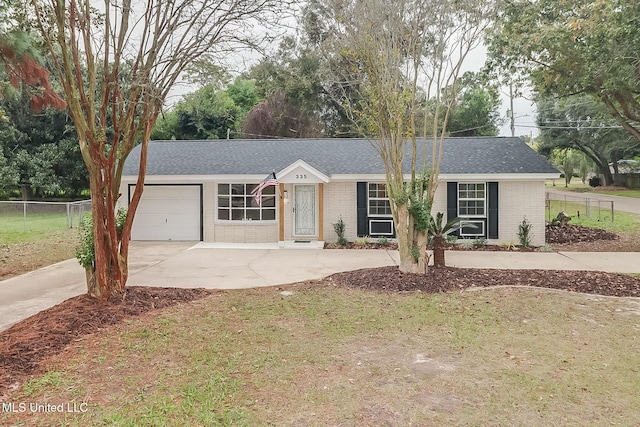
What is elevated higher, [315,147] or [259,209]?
[315,147]

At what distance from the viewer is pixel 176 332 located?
6.04 metres

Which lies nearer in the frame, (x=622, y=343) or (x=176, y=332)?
(x=622, y=343)

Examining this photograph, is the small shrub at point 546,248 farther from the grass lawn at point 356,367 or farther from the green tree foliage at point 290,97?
the green tree foliage at point 290,97

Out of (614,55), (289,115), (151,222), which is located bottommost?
(151,222)

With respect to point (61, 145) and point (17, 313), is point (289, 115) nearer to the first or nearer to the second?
point (61, 145)

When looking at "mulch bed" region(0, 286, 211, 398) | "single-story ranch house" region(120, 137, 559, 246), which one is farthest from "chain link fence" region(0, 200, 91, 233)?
"mulch bed" region(0, 286, 211, 398)

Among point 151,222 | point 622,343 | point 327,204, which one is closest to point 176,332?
point 622,343

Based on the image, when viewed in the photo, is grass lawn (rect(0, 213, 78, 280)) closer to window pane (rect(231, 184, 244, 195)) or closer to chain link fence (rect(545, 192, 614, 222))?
window pane (rect(231, 184, 244, 195))

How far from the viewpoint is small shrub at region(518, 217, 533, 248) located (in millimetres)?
13938

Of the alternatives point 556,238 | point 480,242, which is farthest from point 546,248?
point 556,238

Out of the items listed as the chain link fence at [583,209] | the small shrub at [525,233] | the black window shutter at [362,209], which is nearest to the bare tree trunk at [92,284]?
the black window shutter at [362,209]

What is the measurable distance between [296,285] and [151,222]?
8.92 meters

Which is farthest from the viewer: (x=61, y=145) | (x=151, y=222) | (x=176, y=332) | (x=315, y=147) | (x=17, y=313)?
(x=61, y=145)

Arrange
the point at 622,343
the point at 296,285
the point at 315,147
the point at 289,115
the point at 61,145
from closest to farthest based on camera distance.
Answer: the point at 622,343 < the point at 296,285 < the point at 315,147 < the point at 61,145 < the point at 289,115
